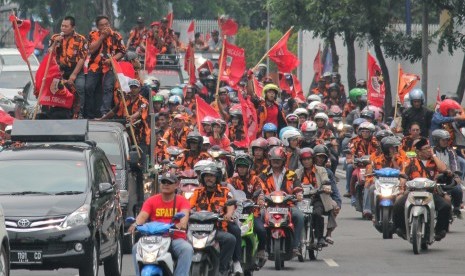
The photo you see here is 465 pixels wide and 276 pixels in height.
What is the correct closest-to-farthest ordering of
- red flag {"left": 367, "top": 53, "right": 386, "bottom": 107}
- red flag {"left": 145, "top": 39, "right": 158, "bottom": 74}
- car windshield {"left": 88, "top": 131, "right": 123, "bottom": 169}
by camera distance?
car windshield {"left": 88, "top": 131, "right": 123, "bottom": 169} < red flag {"left": 367, "top": 53, "right": 386, "bottom": 107} < red flag {"left": 145, "top": 39, "right": 158, "bottom": 74}

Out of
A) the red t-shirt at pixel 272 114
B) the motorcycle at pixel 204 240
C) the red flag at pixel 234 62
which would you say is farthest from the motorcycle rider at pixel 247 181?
the red flag at pixel 234 62

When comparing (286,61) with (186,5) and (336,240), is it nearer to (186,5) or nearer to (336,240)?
(336,240)

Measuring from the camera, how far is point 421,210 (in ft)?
72.6

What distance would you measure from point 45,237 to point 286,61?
17372 mm

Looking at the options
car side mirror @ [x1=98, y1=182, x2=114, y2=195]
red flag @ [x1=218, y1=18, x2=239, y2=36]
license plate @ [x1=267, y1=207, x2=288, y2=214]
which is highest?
red flag @ [x1=218, y1=18, x2=239, y2=36]

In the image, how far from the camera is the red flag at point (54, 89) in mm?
24328

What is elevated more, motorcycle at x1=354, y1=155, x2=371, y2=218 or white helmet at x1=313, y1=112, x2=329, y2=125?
white helmet at x1=313, y1=112, x2=329, y2=125

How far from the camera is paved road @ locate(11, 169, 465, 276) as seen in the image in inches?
783

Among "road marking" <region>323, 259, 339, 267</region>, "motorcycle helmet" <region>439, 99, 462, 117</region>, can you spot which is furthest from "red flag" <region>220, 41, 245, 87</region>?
"road marking" <region>323, 259, 339, 267</region>

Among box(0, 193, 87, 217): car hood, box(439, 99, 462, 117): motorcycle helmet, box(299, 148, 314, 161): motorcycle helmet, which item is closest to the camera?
box(0, 193, 87, 217): car hood

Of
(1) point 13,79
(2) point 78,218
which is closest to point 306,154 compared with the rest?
(2) point 78,218

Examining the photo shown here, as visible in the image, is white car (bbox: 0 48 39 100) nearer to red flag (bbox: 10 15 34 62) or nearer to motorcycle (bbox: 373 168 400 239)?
red flag (bbox: 10 15 34 62)

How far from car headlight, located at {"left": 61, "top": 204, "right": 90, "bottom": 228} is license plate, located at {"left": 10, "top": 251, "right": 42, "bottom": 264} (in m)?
0.41

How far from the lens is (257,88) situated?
3528 centimetres
